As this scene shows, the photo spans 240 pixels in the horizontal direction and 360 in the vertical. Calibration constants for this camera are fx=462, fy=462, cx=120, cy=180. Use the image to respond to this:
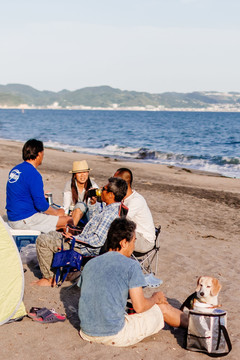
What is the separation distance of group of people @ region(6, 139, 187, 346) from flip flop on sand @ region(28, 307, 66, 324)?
538mm

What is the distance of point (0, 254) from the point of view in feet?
15.8

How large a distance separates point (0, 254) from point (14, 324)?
72 centimetres

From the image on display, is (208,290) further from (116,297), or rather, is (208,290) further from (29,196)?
(29,196)

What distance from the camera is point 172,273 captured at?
666 centimetres

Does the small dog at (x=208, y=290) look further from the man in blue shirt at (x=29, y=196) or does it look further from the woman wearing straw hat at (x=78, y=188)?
the woman wearing straw hat at (x=78, y=188)

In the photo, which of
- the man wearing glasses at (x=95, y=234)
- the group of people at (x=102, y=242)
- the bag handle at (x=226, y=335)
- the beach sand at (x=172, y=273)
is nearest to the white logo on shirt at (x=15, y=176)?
the group of people at (x=102, y=242)

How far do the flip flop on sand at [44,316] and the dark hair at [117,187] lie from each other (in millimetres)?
Result: 1469

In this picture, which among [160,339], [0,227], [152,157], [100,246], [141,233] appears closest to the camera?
[160,339]

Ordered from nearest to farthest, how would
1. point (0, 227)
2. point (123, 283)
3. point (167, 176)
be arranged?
point (123, 283) < point (0, 227) < point (167, 176)

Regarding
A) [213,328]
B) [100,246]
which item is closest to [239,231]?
[100,246]

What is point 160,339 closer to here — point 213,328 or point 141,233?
point 213,328

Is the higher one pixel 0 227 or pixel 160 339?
pixel 0 227

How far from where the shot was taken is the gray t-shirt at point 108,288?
3.98 m

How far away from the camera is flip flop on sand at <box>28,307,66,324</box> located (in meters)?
4.72
